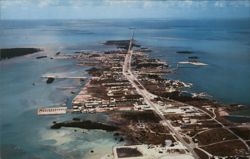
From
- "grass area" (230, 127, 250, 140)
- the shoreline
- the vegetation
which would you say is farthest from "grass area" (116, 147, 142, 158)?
"grass area" (230, 127, 250, 140)

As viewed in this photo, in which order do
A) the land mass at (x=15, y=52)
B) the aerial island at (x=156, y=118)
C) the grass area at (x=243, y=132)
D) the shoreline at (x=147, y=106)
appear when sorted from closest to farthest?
the aerial island at (x=156, y=118)
the grass area at (x=243, y=132)
the shoreline at (x=147, y=106)
the land mass at (x=15, y=52)

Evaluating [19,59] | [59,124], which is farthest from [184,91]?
[19,59]

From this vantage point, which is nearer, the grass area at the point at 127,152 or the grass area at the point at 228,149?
the grass area at the point at 127,152

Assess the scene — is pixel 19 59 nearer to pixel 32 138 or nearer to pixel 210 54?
pixel 210 54

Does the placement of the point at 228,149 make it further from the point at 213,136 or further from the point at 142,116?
the point at 142,116

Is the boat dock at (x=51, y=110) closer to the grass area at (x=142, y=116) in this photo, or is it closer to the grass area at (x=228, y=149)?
the grass area at (x=142, y=116)

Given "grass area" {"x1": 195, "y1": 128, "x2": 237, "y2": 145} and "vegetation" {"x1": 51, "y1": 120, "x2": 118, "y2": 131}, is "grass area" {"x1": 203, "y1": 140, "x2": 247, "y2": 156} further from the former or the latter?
"vegetation" {"x1": 51, "y1": 120, "x2": 118, "y2": 131}

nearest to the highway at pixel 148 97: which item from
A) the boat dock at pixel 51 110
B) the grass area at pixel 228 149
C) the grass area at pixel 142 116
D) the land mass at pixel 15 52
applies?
the grass area at pixel 142 116
